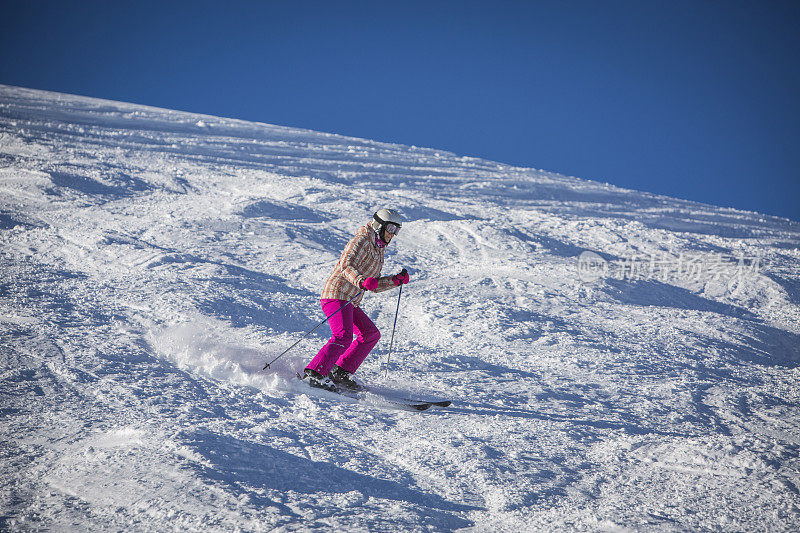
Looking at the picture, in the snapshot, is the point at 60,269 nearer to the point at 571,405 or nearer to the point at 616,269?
the point at 571,405

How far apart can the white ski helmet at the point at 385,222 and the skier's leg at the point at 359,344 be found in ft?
2.40

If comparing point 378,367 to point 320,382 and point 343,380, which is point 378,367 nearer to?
point 343,380

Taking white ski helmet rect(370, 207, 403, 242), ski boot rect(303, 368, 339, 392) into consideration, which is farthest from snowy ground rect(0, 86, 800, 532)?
white ski helmet rect(370, 207, 403, 242)

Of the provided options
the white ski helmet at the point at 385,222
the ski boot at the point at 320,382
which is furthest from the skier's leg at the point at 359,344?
the white ski helmet at the point at 385,222

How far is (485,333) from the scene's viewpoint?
263 inches

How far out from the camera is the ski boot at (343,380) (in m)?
4.76

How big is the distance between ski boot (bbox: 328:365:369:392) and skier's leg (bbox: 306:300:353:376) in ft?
0.30

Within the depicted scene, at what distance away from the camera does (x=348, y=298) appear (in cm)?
479

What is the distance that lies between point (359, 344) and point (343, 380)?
13.4 inches

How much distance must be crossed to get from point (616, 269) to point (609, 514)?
7604mm

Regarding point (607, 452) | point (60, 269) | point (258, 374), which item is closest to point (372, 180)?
point (60, 269)

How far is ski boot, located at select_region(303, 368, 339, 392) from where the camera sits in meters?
4.68

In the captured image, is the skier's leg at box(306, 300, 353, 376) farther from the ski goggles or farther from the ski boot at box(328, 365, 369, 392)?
the ski goggles

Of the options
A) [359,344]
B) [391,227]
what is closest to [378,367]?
[359,344]
